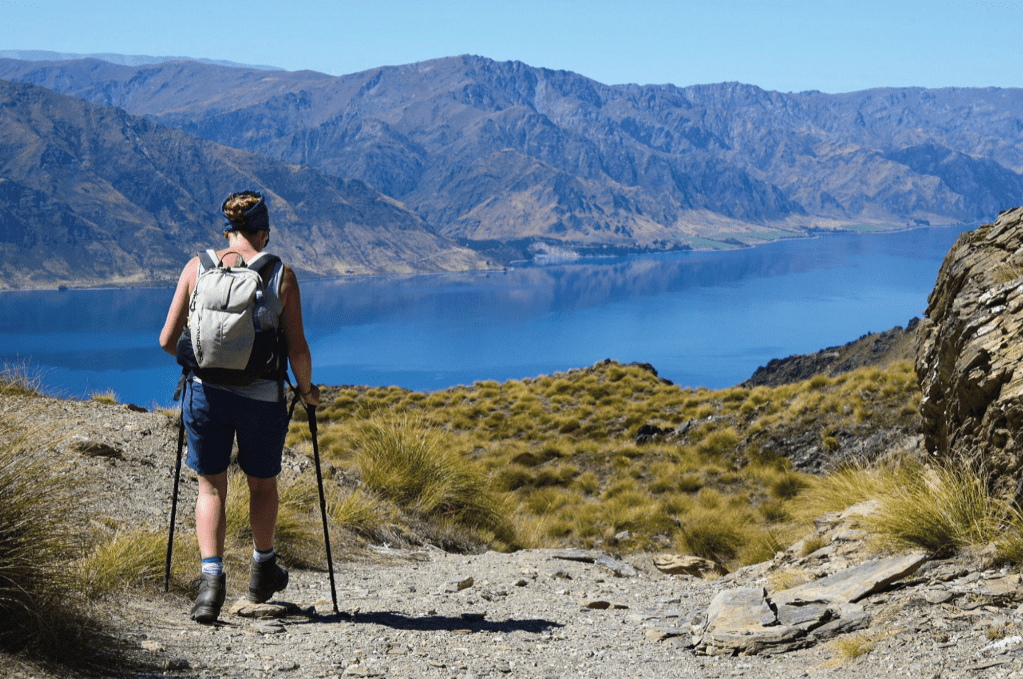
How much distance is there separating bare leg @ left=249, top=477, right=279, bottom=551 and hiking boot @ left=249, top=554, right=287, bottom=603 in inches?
4.7

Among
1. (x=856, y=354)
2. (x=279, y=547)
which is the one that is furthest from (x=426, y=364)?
(x=279, y=547)

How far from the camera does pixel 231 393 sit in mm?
4562

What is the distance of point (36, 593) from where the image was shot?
3797 mm

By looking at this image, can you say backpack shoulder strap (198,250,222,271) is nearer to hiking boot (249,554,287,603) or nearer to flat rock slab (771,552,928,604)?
hiking boot (249,554,287,603)

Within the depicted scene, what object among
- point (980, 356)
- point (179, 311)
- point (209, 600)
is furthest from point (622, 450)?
point (179, 311)

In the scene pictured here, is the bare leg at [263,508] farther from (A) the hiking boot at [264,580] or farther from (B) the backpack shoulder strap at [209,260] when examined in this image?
(B) the backpack shoulder strap at [209,260]

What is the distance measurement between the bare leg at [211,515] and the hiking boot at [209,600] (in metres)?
0.14

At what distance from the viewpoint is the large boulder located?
18.2ft

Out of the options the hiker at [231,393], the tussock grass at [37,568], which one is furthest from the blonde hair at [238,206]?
the tussock grass at [37,568]

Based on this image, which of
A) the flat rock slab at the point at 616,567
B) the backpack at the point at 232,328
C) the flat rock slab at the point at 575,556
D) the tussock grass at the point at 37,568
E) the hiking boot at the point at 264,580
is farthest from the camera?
the flat rock slab at the point at 575,556

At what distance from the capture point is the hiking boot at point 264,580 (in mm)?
5051

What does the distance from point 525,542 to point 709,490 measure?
5575mm

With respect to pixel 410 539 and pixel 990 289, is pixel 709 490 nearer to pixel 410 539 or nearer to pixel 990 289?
pixel 410 539

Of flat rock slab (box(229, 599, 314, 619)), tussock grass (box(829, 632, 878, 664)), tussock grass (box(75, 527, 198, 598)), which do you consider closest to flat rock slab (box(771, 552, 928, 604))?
tussock grass (box(829, 632, 878, 664))
